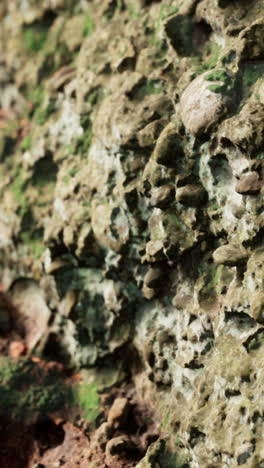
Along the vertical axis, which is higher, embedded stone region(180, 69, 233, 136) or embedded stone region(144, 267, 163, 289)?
embedded stone region(180, 69, 233, 136)

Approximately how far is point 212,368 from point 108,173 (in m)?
1.84

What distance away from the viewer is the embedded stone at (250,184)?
3551 millimetres

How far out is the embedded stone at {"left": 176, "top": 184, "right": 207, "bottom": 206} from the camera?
4.05m

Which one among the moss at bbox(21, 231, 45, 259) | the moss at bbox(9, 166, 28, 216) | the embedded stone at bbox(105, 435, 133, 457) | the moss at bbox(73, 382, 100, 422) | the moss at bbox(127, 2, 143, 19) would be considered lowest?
the embedded stone at bbox(105, 435, 133, 457)

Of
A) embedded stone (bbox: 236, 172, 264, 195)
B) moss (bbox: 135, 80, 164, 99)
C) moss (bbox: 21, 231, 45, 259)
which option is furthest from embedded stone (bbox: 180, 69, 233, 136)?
moss (bbox: 21, 231, 45, 259)

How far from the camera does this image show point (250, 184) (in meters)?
3.57

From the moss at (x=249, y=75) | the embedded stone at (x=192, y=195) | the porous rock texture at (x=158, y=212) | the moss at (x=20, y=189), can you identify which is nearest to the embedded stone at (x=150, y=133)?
the porous rock texture at (x=158, y=212)

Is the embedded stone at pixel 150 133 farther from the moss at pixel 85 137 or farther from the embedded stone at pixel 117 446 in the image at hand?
the embedded stone at pixel 117 446

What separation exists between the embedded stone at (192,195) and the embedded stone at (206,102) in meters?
0.38

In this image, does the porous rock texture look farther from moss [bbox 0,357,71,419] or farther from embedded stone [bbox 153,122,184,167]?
moss [bbox 0,357,71,419]

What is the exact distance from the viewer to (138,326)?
4805mm

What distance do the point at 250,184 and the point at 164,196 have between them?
2.65 feet

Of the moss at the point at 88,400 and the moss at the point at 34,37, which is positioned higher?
the moss at the point at 34,37

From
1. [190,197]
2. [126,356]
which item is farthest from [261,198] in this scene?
[126,356]
